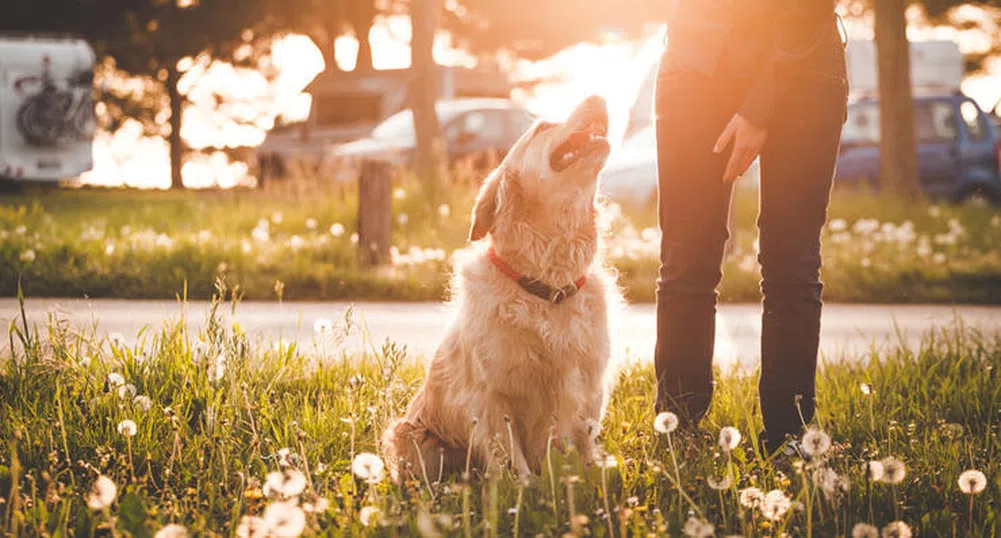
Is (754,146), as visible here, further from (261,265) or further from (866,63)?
(866,63)

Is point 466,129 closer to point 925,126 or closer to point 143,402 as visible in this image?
point 925,126

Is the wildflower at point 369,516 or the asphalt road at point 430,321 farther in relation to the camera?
the asphalt road at point 430,321

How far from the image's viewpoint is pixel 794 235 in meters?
3.36

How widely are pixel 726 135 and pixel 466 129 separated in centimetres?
1310

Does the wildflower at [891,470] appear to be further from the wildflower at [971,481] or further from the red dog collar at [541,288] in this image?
the red dog collar at [541,288]

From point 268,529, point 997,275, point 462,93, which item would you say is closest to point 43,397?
point 268,529

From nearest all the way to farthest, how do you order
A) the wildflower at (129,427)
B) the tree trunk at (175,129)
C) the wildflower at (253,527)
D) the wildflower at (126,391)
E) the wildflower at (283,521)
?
the wildflower at (283,521) → the wildflower at (253,527) → the wildflower at (129,427) → the wildflower at (126,391) → the tree trunk at (175,129)

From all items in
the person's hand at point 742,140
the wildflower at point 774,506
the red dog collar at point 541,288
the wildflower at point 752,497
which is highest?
the person's hand at point 742,140

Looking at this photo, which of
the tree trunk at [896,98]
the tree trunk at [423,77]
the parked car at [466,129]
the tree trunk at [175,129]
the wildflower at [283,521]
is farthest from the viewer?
the tree trunk at [175,129]

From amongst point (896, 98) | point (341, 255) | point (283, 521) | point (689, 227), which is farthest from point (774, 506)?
point (896, 98)

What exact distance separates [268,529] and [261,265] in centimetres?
673

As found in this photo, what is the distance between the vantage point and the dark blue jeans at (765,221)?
130 inches

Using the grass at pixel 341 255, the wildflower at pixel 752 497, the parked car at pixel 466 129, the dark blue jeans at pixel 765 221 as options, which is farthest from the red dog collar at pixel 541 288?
the parked car at pixel 466 129

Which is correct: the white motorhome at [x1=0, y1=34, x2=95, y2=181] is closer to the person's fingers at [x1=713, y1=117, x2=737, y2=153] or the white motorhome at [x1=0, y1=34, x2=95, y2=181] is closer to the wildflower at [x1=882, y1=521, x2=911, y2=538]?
the person's fingers at [x1=713, y1=117, x2=737, y2=153]
